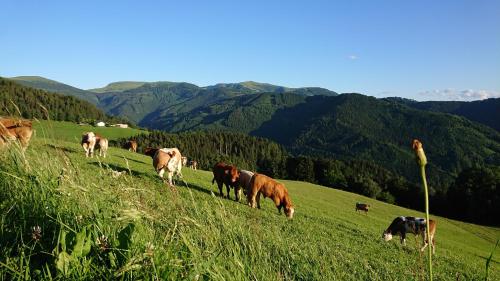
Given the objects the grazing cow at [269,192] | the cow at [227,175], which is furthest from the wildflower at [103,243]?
the cow at [227,175]

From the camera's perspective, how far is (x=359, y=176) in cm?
12594

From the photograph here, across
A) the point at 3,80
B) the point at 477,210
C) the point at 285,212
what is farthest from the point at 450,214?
the point at 3,80

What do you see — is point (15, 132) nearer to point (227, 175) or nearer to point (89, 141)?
point (227, 175)

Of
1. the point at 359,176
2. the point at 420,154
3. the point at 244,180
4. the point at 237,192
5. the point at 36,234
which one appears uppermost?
the point at 420,154

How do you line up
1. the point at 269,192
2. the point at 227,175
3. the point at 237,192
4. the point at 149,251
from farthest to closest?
the point at 227,175 → the point at 237,192 → the point at 269,192 → the point at 149,251

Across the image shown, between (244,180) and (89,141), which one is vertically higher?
(89,141)

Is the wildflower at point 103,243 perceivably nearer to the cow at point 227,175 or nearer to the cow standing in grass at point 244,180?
the cow standing in grass at point 244,180

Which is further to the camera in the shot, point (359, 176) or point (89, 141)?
point (359, 176)

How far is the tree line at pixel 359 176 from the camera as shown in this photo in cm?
9638

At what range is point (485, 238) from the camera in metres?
49.7

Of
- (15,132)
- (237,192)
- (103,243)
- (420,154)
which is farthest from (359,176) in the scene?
(420,154)

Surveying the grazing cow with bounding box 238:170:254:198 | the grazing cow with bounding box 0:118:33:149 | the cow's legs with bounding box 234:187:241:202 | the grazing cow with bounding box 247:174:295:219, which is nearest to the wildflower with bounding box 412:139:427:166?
the grazing cow with bounding box 0:118:33:149

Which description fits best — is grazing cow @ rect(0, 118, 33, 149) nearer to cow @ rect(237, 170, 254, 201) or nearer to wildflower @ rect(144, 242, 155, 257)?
wildflower @ rect(144, 242, 155, 257)

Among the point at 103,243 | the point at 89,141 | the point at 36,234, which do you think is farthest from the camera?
the point at 89,141
